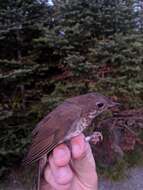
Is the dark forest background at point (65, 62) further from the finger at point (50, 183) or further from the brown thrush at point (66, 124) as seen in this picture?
the brown thrush at point (66, 124)

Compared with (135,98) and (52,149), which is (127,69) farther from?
(52,149)

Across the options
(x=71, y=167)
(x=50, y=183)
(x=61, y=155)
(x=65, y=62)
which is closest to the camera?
(x=61, y=155)

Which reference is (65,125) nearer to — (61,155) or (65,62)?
(61,155)

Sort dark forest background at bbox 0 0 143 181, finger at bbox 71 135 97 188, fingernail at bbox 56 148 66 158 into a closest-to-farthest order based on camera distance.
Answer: fingernail at bbox 56 148 66 158 < finger at bbox 71 135 97 188 < dark forest background at bbox 0 0 143 181

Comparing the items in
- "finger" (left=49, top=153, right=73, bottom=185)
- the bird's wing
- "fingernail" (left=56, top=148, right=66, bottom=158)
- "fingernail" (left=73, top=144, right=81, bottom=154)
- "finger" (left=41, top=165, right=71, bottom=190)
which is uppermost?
the bird's wing

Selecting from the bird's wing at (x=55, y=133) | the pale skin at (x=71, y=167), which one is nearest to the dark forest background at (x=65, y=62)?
the pale skin at (x=71, y=167)

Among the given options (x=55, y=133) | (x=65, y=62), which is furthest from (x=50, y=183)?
(x=65, y=62)

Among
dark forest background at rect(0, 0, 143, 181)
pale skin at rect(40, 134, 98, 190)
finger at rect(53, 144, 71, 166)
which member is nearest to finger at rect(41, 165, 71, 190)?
pale skin at rect(40, 134, 98, 190)

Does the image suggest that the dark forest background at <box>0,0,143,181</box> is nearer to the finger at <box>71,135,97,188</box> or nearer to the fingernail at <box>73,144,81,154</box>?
the finger at <box>71,135,97,188</box>
